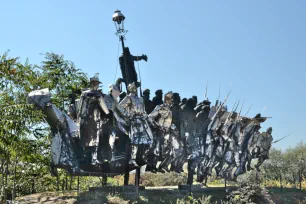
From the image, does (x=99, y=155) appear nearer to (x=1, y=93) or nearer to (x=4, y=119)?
(x=4, y=119)

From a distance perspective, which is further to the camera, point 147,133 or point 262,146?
point 262,146

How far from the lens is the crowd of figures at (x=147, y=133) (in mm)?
10680

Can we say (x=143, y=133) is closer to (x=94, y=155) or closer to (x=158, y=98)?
(x=94, y=155)

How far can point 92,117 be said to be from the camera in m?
10.9

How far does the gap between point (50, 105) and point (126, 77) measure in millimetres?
4617

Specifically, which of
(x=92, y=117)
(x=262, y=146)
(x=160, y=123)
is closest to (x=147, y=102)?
(x=160, y=123)

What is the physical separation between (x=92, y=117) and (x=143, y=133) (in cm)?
171

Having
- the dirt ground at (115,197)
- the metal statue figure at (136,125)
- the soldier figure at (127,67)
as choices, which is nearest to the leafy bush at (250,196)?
the dirt ground at (115,197)

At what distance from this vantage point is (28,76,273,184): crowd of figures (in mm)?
10680

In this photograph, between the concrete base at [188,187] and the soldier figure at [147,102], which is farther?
the soldier figure at [147,102]

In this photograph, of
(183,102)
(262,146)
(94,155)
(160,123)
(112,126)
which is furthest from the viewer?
(262,146)

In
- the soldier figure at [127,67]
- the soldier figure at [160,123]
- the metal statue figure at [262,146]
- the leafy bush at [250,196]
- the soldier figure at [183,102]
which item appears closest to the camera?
the leafy bush at [250,196]

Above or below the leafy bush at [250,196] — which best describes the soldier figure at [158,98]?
above

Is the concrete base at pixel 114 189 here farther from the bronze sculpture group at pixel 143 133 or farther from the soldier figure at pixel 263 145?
the soldier figure at pixel 263 145
